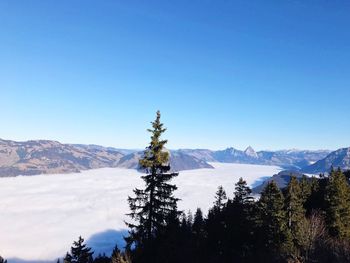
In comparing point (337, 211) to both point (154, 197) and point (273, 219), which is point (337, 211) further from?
point (154, 197)

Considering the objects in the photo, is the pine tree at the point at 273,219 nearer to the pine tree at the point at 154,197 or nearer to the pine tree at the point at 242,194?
the pine tree at the point at 242,194

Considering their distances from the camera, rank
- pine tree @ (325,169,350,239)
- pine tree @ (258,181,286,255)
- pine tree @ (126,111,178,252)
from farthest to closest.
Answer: pine tree @ (325,169,350,239)
pine tree @ (258,181,286,255)
pine tree @ (126,111,178,252)

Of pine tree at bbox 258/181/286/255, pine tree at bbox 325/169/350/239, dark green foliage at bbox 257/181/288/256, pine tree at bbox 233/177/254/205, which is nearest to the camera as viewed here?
dark green foliage at bbox 257/181/288/256

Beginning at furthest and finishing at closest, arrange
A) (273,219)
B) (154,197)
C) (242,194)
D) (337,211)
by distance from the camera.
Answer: (242,194) → (337,211) → (273,219) → (154,197)

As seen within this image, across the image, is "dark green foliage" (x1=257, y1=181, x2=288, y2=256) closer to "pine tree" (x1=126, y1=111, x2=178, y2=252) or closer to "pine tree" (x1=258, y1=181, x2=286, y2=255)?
"pine tree" (x1=258, y1=181, x2=286, y2=255)

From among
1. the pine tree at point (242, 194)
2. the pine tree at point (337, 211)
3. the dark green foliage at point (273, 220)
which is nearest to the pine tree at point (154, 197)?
the dark green foliage at point (273, 220)

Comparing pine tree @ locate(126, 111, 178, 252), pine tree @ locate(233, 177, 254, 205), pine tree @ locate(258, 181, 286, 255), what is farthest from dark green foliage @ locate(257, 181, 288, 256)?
pine tree @ locate(126, 111, 178, 252)

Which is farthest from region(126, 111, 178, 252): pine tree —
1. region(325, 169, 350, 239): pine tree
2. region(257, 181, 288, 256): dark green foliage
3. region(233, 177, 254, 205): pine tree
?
region(233, 177, 254, 205): pine tree

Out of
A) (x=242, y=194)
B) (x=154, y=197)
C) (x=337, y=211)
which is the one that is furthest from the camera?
(x=242, y=194)

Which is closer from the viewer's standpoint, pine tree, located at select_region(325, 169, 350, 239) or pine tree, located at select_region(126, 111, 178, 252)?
pine tree, located at select_region(126, 111, 178, 252)

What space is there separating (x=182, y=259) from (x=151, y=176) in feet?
33.2

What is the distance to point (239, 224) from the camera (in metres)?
55.6

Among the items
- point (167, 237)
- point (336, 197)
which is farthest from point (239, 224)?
point (167, 237)

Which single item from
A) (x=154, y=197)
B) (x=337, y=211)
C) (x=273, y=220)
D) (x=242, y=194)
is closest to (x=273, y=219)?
(x=273, y=220)
